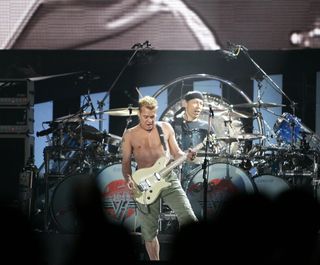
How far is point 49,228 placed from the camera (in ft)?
18.0

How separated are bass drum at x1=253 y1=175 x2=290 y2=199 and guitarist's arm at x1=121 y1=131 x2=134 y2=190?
109 cm

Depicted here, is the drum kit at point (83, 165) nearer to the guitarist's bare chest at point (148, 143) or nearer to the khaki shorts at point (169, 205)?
the guitarist's bare chest at point (148, 143)

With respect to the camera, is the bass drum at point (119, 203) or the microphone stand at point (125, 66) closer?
the bass drum at point (119, 203)

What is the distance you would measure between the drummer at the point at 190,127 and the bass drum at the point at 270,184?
1.81ft

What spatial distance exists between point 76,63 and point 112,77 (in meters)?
0.35

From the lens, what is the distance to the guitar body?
491 cm

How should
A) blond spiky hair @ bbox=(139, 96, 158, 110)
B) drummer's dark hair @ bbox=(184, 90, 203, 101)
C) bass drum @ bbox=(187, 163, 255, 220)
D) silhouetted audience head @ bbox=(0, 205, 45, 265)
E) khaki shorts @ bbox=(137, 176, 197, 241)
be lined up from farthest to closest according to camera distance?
drummer's dark hair @ bbox=(184, 90, 203, 101) < bass drum @ bbox=(187, 163, 255, 220) < blond spiky hair @ bbox=(139, 96, 158, 110) < khaki shorts @ bbox=(137, 176, 197, 241) < silhouetted audience head @ bbox=(0, 205, 45, 265)

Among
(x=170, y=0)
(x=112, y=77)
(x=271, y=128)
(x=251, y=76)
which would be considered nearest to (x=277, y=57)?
(x=251, y=76)

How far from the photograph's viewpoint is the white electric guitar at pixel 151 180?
4906 mm

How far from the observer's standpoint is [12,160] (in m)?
5.68

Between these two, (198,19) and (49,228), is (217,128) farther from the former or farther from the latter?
(49,228)

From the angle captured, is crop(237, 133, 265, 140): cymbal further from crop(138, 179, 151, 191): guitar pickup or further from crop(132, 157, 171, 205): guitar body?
crop(138, 179, 151, 191): guitar pickup

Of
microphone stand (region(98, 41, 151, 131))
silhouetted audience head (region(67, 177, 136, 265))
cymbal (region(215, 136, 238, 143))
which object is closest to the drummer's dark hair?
cymbal (region(215, 136, 238, 143))

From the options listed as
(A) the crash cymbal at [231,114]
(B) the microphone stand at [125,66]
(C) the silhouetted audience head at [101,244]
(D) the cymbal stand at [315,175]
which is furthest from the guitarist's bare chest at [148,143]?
(C) the silhouetted audience head at [101,244]
